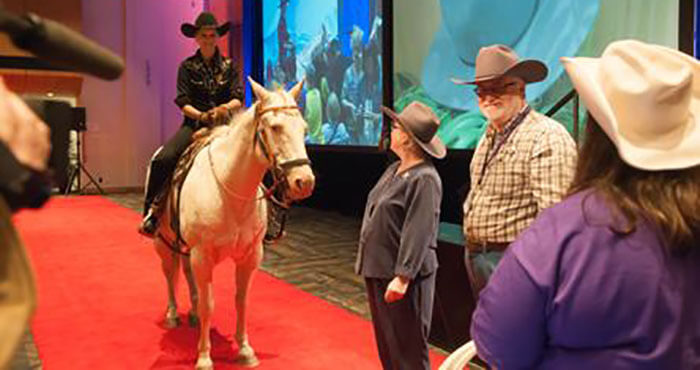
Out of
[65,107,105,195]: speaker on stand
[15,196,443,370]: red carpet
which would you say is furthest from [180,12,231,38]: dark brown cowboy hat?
[65,107,105,195]: speaker on stand

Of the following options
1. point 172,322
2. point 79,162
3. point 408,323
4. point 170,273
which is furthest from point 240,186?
point 79,162

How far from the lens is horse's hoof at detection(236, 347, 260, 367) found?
357cm

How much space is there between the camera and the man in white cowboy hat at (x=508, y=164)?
233 centimetres

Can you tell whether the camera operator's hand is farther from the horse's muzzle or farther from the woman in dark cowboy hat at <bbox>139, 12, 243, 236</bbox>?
the woman in dark cowboy hat at <bbox>139, 12, 243, 236</bbox>

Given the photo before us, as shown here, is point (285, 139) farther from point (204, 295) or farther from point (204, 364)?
point (204, 364)

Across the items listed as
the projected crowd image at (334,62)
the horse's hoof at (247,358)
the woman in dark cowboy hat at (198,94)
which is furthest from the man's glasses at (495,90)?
the projected crowd image at (334,62)

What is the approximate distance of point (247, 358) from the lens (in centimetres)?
358

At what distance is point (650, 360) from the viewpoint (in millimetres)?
1018

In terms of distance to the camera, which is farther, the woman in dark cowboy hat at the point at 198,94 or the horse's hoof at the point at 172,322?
the horse's hoof at the point at 172,322

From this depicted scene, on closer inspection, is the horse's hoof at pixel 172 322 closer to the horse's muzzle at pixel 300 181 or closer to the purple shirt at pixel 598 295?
the horse's muzzle at pixel 300 181

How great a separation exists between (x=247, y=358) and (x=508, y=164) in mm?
2044

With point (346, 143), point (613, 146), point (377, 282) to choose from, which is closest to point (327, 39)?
point (346, 143)

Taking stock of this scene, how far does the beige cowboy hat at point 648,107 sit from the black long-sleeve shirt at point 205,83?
11.1 feet

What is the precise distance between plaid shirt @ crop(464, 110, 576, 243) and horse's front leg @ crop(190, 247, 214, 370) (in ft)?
5.08
